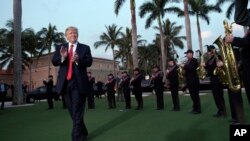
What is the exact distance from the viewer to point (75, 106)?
19.2 feet

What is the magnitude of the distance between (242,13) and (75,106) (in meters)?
3.39

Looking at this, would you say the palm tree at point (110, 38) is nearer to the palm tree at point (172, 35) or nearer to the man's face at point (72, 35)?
the palm tree at point (172, 35)

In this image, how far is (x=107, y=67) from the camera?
8869cm

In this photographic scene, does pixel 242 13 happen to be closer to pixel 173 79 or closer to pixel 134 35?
pixel 173 79

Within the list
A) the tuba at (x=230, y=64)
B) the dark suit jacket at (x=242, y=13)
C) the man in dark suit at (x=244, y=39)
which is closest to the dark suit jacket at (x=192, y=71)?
the tuba at (x=230, y=64)

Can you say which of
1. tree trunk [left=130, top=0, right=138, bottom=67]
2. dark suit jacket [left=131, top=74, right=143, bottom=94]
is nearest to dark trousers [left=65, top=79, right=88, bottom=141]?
dark suit jacket [left=131, top=74, right=143, bottom=94]

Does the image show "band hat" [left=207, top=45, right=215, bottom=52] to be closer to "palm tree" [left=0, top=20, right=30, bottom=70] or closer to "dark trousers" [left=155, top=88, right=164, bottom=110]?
"dark trousers" [left=155, top=88, right=164, bottom=110]

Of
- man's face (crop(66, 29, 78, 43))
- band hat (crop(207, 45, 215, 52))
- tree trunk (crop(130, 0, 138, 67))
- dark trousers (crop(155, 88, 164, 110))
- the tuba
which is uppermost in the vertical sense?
tree trunk (crop(130, 0, 138, 67))

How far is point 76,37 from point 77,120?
158 centimetres

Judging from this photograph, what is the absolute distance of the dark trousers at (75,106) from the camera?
581 centimetres

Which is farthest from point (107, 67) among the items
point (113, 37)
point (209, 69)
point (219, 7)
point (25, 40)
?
point (209, 69)

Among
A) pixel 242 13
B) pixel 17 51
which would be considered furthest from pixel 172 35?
pixel 242 13

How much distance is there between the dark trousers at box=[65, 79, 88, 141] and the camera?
5809 millimetres

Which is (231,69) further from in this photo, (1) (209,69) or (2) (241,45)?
(1) (209,69)
